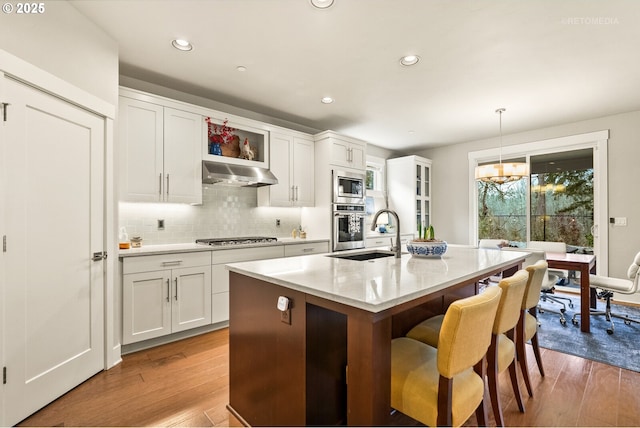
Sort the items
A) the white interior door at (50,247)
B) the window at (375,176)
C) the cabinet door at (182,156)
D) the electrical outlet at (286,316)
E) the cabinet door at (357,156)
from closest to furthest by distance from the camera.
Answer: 1. the electrical outlet at (286,316)
2. the white interior door at (50,247)
3. the cabinet door at (182,156)
4. the cabinet door at (357,156)
5. the window at (375,176)

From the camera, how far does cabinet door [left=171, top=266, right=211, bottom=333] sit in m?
2.87

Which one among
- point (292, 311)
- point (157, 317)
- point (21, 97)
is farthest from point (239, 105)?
point (292, 311)

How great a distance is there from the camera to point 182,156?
3.19m

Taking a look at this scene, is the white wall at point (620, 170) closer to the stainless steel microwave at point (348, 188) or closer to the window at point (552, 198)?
the window at point (552, 198)

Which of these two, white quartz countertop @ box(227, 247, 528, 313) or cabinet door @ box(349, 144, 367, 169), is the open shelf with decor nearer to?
cabinet door @ box(349, 144, 367, 169)

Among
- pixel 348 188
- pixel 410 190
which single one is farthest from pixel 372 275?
pixel 410 190

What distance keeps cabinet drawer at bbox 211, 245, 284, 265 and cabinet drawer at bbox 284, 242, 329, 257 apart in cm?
11

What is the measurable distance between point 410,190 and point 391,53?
352 centimetres

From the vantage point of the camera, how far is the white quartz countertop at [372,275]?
1.18 m

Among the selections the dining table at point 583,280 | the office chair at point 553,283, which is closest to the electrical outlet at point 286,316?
the dining table at point 583,280

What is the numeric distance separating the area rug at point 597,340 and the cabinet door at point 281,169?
3.22 metres

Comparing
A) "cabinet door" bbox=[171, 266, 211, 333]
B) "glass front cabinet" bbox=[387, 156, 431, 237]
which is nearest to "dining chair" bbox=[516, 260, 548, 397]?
"cabinet door" bbox=[171, 266, 211, 333]

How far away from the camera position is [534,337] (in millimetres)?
2236

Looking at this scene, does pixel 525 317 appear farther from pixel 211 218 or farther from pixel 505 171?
pixel 211 218
